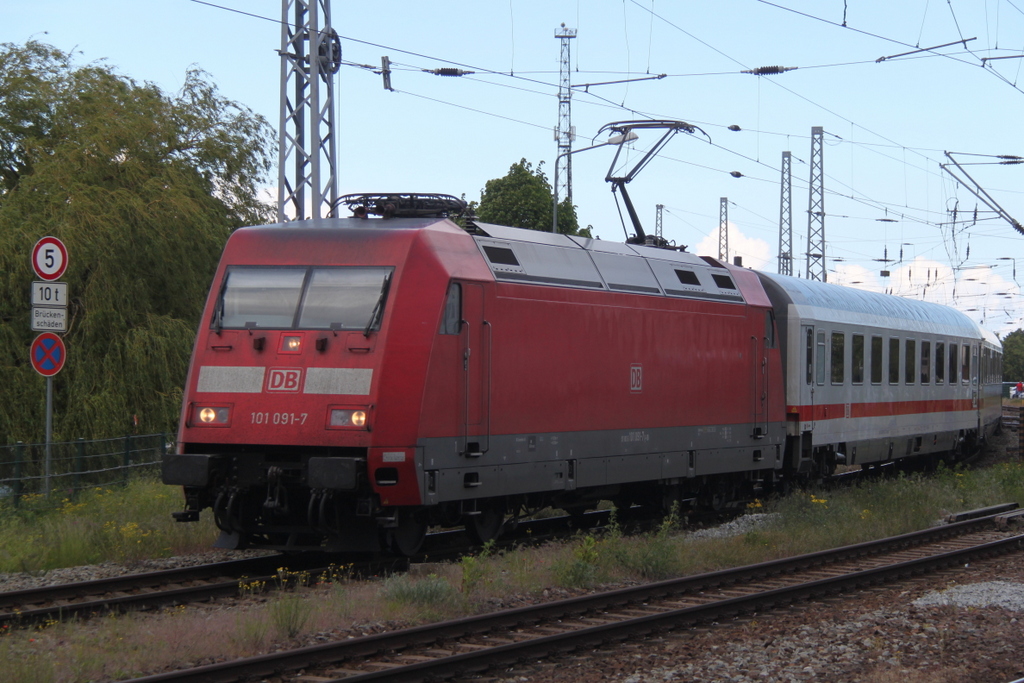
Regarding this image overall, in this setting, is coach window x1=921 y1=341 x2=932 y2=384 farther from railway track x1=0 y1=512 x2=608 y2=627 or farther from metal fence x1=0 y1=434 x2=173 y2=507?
metal fence x1=0 y1=434 x2=173 y2=507

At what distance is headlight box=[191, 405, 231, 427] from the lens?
10.8 meters

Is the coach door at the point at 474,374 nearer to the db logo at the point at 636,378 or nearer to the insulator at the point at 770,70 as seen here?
the db logo at the point at 636,378

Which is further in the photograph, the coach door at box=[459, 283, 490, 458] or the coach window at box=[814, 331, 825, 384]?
the coach window at box=[814, 331, 825, 384]

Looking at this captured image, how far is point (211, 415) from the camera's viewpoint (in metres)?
10.9

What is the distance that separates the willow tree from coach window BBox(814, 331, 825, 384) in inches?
409

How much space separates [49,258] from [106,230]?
4519 millimetres

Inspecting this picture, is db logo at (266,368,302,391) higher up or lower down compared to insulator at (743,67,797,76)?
lower down

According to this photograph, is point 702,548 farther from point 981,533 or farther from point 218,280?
point 218,280

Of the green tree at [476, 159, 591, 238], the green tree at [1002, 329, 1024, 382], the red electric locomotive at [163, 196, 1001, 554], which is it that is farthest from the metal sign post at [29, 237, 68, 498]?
the green tree at [1002, 329, 1024, 382]

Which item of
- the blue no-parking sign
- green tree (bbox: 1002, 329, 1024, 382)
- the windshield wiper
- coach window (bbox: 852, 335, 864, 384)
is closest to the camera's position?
the windshield wiper

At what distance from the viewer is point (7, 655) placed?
729cm

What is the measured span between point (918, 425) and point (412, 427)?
51.6 ft

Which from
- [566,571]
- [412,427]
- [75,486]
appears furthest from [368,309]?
[75,486]

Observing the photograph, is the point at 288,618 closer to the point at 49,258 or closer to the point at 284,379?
the point at 284,379
